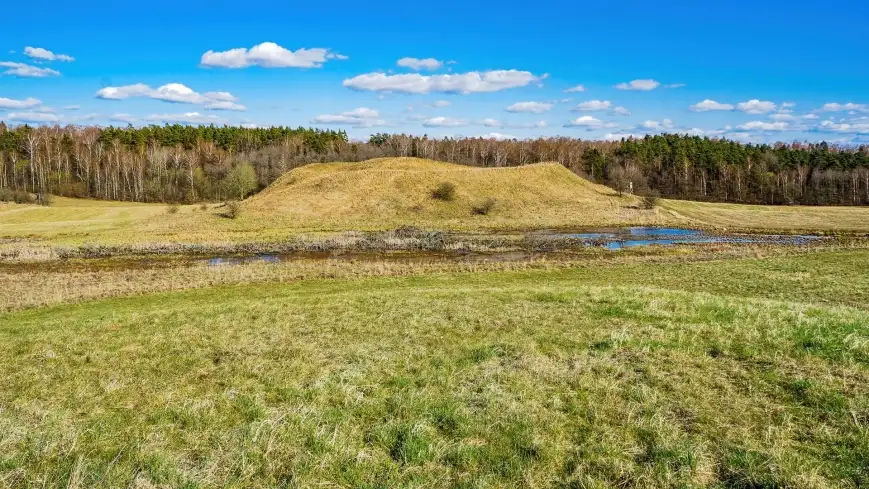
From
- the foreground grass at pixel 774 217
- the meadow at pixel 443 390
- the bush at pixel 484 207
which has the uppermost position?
the bush at pixel 484 207

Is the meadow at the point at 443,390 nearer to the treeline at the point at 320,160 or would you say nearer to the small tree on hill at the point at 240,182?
the small tree on hill at the point at 240,182

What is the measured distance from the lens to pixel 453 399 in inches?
328

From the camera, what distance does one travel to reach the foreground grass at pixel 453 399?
→ 6148 millimetres

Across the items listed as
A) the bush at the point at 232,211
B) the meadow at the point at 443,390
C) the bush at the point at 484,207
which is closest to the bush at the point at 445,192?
the bush at the point at 484,207

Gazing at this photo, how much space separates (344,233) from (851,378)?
48286mm

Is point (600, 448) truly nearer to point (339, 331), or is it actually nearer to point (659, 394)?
point (659, 394)

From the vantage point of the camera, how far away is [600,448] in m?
6.64

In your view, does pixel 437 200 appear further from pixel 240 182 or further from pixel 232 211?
pixel 240 182

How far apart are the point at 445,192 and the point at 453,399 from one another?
2535 inches

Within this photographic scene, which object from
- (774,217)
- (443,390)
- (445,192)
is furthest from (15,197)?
(774,217)

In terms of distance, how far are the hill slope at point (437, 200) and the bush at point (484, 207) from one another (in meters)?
0.71

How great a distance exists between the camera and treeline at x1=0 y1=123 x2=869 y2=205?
104750 millimetres

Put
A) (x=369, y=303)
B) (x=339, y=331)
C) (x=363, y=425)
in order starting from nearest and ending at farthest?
(x=363, y=425) → (x=339, y=331) → (x=369, y=303)

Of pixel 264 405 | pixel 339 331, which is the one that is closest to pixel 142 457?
pixel 264 405
